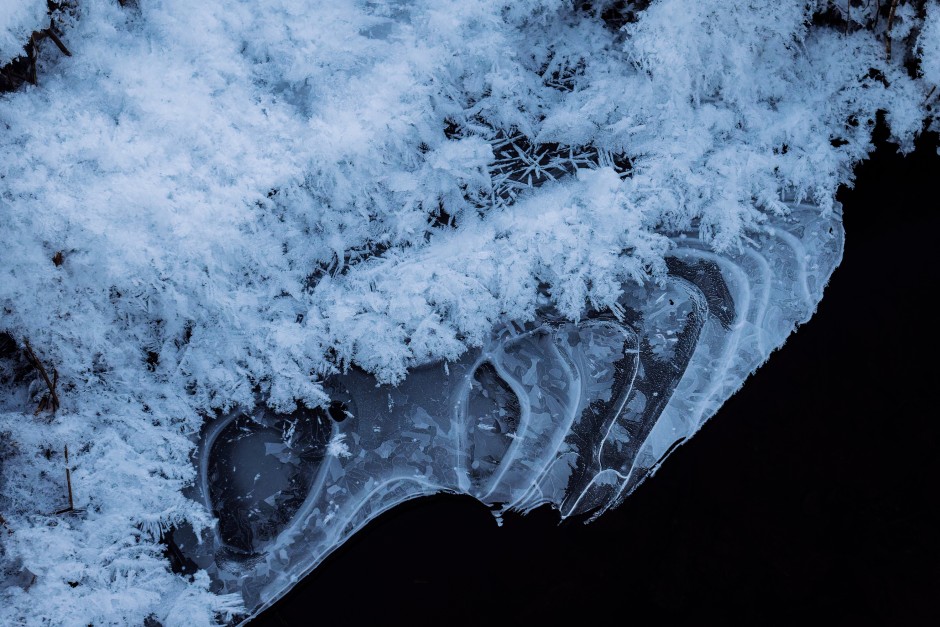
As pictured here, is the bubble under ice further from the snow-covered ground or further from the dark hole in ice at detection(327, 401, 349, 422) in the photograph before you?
the snow-covered ground

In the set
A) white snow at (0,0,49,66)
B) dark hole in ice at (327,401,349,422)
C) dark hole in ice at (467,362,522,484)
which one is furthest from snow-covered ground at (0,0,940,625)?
dark hole in ice at (467,362,522,484)

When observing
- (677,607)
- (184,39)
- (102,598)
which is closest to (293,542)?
(102,598)

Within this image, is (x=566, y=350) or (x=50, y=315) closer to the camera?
(x=50, y=315)

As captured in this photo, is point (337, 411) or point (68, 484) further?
point (337, 411)

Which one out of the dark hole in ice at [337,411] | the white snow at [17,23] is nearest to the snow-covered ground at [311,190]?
the white snow at [17,23]

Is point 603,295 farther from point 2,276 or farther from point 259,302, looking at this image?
point 2,276

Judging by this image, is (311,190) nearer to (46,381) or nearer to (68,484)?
(46,381)

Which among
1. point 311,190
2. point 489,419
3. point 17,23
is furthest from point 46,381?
point 489,419
